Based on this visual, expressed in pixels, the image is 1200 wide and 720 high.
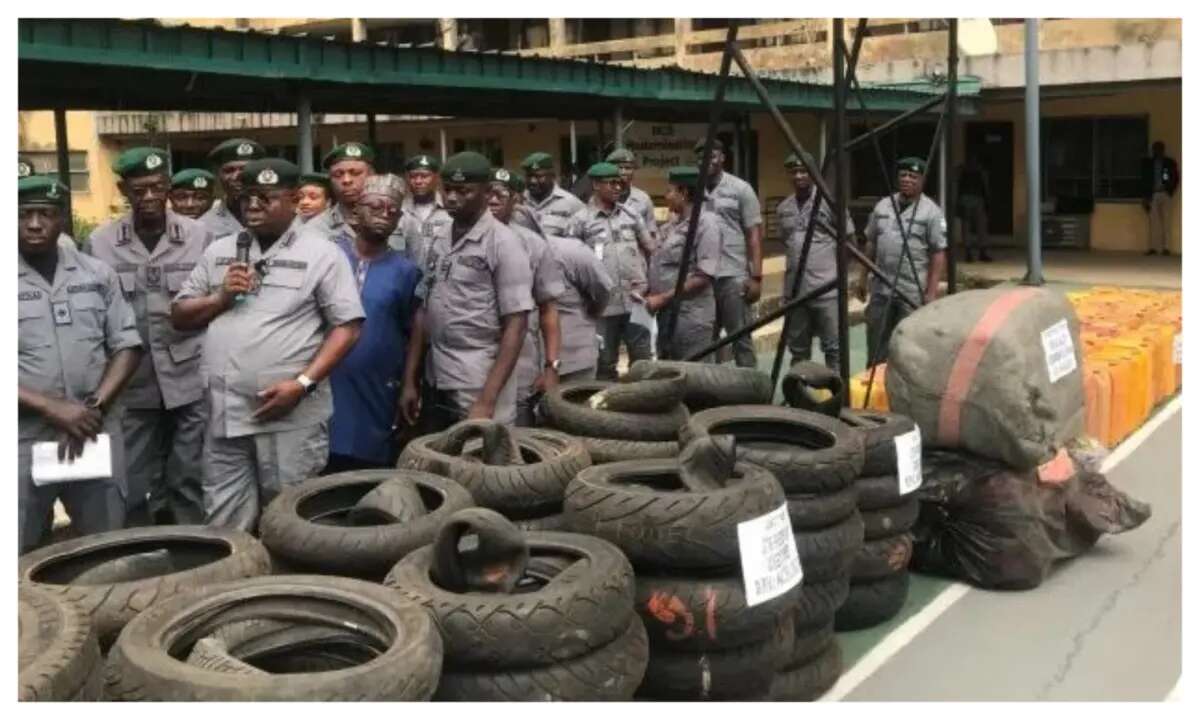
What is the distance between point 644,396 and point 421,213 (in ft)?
8.99

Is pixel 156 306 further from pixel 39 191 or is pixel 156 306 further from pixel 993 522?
pixel 993 522

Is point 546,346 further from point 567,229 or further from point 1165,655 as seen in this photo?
point 1165,655

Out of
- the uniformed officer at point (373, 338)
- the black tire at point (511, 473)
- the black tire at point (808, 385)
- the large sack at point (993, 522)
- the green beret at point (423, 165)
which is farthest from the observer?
the green beret at point (423, 165)

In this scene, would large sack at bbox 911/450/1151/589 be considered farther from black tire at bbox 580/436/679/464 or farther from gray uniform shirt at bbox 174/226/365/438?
gray uniform shirt at bbox 174/226/365/438

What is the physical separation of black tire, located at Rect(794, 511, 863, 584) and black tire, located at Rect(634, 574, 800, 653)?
53 centimetres

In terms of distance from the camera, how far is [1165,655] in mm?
4766

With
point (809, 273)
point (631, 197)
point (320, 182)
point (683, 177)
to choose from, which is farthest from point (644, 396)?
point (809, 273)

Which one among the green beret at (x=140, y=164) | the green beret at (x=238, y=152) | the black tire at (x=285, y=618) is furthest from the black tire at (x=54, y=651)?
the green beret at (x=238, y=152)

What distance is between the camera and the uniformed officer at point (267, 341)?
4555 millimetres

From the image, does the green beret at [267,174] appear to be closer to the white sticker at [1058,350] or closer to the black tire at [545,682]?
the black tire at [545,682]

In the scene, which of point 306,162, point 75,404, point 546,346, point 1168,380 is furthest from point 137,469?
point 1168,380

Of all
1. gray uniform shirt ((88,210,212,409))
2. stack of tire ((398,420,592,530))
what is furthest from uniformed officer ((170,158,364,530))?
gray uniform shirt ((88,210,212,409))

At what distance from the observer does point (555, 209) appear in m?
8.55

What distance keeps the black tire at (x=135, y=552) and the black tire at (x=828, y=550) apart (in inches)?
73.1
